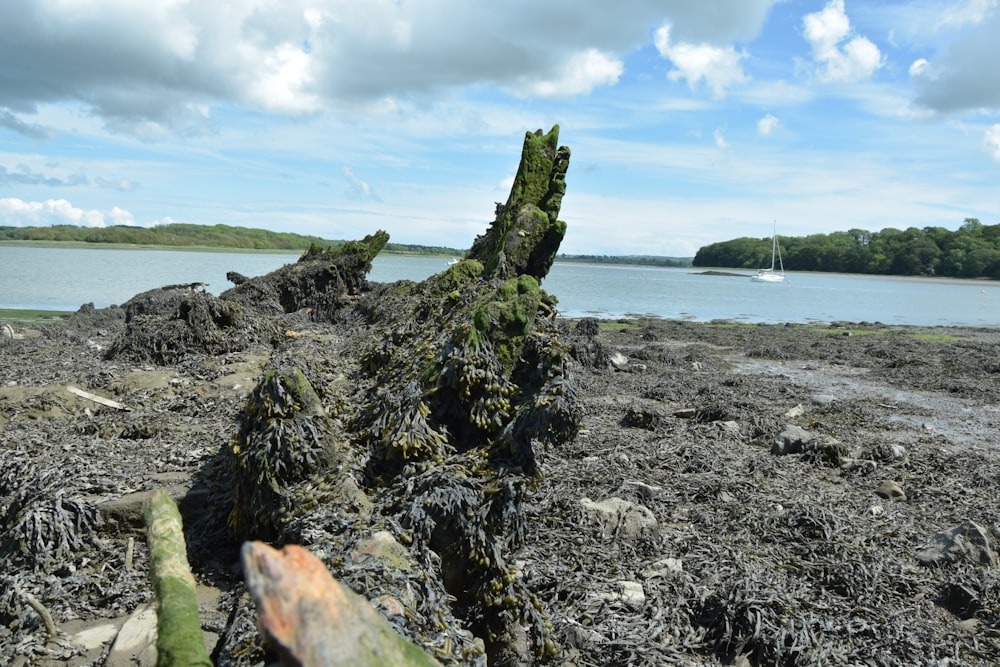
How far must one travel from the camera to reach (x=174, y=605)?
2.48 meters

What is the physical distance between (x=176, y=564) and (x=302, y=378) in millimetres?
2502

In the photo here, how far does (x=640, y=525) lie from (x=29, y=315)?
81.3 ft

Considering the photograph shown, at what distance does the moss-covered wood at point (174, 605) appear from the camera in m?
2.38

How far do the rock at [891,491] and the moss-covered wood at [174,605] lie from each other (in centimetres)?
716

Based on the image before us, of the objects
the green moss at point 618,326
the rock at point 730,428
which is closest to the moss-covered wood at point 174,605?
the rock at point 730,428

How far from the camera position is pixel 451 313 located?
7113 mm

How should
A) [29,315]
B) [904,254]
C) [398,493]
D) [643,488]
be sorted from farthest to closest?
[904,254]
[29,315]
[643,488]
[398,493]

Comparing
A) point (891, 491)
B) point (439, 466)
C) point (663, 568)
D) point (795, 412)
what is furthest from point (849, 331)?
point (439, 466)

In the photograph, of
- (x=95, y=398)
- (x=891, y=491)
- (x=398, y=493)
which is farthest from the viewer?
(x=95, y=398)

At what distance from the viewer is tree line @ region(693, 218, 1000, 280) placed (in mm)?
97125

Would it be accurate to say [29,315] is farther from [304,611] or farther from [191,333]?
[304,611]

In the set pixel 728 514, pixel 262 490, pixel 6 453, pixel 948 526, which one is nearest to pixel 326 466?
pixel 262 490

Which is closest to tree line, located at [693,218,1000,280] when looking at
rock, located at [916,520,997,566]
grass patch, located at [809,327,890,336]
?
grass patch, located at [809,327,890,336]

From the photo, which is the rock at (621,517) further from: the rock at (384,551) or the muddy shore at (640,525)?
the rock at (384,551)
